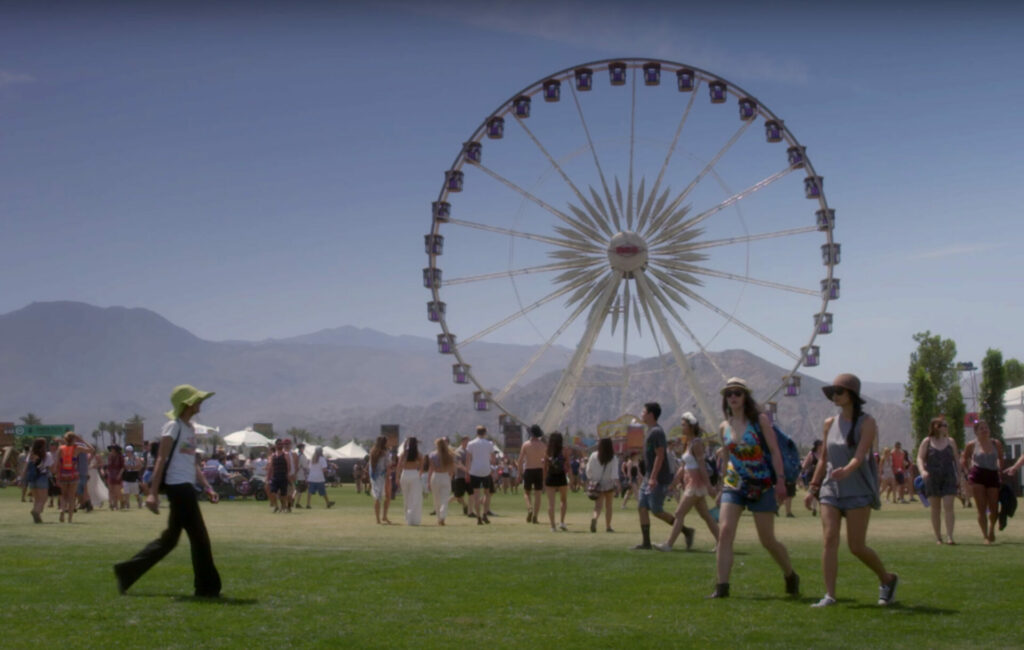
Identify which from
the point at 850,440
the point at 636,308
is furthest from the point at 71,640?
the point at 636,308

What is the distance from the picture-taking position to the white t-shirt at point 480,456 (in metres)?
23.4

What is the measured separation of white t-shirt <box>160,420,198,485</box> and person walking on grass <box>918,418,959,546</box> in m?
10.2

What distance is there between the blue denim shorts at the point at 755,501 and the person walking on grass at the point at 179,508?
4.31 meters

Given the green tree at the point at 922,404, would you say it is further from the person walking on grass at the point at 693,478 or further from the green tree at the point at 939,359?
the person walking on grass at the point at 693,478

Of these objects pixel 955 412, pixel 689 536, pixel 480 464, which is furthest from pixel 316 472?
pixel 955 412

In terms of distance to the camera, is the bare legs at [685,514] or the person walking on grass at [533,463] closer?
the bare legs at [685,514]

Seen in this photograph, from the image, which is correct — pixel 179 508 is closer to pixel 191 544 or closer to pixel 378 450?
pixel 191 544

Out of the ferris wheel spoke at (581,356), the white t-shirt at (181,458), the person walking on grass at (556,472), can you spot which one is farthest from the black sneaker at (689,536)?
the ferris wheel spoke at (581,356)

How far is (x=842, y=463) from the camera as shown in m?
9.44

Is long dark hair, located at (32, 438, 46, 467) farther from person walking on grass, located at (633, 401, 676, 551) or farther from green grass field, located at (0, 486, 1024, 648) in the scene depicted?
person walking on grass, located at (633, 401, 676, 551)

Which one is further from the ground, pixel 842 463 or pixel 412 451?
pixel 412 451

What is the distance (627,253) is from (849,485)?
90.5 feet


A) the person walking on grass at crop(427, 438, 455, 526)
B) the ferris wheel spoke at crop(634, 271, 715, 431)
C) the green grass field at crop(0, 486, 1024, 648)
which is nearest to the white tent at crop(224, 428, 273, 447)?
the ferris wheel spoke at crop(634, 271, 715, 431)

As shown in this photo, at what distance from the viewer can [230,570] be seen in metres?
12.0
